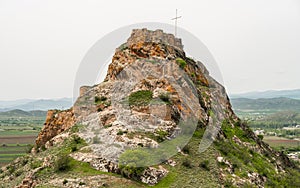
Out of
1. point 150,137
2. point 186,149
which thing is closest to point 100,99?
point 150,137

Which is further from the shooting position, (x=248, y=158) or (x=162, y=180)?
(x=248, y=158)

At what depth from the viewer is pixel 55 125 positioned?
46500mm

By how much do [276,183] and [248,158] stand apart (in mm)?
4560

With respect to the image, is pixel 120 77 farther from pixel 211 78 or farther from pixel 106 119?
pixel 211 78

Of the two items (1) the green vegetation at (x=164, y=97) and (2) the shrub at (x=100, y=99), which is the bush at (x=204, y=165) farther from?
(2) the shrub at (x=100, y=99)

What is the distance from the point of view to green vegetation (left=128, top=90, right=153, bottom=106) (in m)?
41.2

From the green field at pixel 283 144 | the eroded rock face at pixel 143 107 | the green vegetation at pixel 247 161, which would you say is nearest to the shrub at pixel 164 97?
the eroded rock face at pixel 143 107

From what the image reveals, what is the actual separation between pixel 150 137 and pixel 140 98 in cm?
820

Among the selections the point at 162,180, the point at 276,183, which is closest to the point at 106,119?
the point at 162,180

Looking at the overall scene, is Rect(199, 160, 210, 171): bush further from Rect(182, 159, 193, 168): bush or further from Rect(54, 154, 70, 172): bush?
Rect(54, 154, 70, 172): bush

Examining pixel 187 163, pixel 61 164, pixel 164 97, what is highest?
pixel 164 97

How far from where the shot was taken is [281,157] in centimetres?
5334

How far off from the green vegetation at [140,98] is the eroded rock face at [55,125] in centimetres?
971

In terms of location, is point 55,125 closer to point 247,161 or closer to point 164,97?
point 164,97
